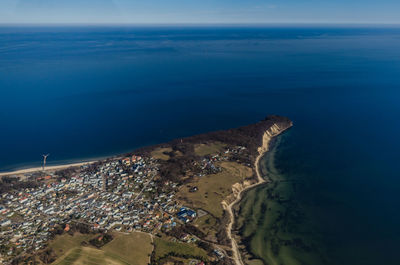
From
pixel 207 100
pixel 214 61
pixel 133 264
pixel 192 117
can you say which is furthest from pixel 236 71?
pixel 133 264

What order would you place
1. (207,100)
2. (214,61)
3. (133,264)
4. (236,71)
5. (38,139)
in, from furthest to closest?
(214,61)
(236,71)
(207,100)
(38,139)
(133,264)

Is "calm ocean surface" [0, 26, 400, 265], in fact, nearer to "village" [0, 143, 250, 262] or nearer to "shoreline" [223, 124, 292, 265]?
"shoreline" [223, 124, 292, 265]

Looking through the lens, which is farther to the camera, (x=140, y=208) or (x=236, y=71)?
(x=236, y=71)

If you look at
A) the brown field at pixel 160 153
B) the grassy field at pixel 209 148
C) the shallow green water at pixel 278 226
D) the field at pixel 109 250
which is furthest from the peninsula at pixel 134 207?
the shallow green water at pixel 278 226

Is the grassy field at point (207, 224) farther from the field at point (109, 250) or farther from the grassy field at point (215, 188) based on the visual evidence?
the field at point (109, 250)

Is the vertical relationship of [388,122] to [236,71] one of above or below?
below

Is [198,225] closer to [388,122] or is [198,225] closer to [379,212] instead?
[379,212]
